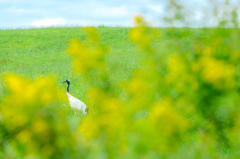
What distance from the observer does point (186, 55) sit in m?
2.98

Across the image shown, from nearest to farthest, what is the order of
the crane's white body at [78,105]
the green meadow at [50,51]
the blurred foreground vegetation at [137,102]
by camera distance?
the blurred foreground vegetation at [137,102] < the crane's white body at [78,105] < the green meadow at [50,51]

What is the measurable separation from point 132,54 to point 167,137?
16352mm

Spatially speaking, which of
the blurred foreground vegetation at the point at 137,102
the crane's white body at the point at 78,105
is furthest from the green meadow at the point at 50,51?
the crane's white body at the point at 78,105

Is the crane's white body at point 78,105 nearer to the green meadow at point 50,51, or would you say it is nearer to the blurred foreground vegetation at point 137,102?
the green meadow at point 50,51

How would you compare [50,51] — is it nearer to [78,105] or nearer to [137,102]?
[78,105]

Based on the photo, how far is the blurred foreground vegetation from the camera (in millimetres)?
2012

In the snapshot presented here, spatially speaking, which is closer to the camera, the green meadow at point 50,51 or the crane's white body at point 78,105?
the crane's white body at point 78,105

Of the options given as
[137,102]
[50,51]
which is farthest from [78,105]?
[50,51]

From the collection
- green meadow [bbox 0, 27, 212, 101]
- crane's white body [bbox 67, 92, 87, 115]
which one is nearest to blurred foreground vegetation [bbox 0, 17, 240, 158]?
green meadow [bbox 0, 27, 212, 101]

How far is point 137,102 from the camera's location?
2.35m

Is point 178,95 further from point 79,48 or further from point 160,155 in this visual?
point 79,48

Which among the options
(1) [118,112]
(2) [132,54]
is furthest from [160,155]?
(2) [132,54]

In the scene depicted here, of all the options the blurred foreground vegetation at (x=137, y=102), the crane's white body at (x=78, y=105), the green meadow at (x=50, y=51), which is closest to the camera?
the blurred foreground vegetation at (x=137, y=102)

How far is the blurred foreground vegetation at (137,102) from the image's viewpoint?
6.60 feet
